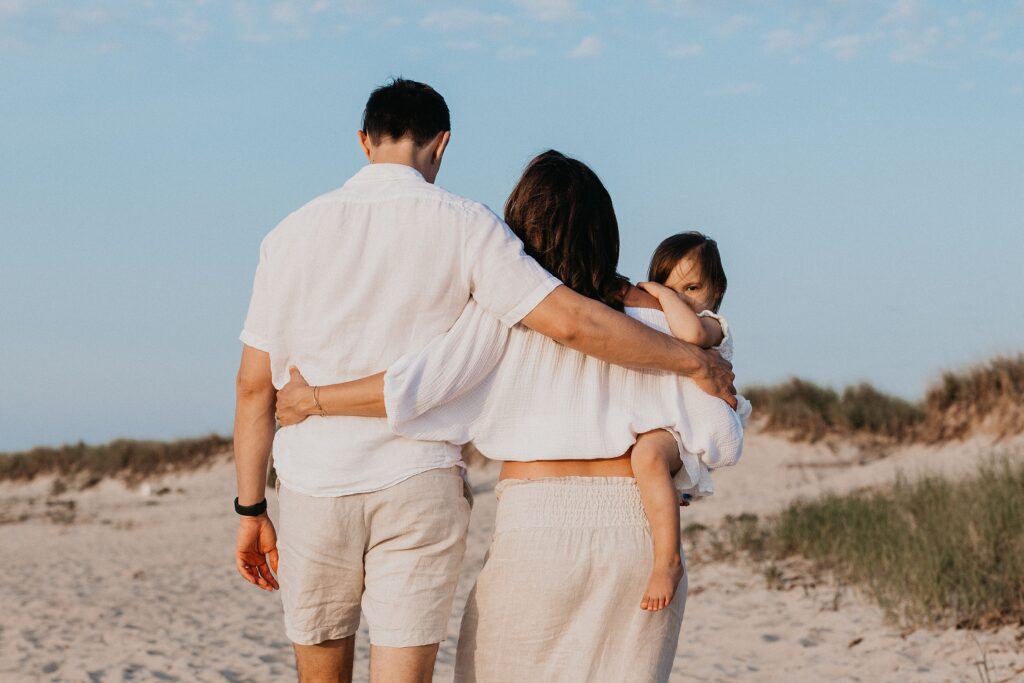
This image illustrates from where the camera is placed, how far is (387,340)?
8.65 feet

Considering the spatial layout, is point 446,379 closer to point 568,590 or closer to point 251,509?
point 568,590

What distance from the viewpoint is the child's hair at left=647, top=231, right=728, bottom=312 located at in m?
3.47

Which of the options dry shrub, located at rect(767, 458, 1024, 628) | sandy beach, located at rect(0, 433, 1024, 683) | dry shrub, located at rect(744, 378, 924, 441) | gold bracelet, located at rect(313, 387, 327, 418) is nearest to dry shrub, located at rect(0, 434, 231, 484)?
sandy beach, located at rect(0, 433, 1024, 683)

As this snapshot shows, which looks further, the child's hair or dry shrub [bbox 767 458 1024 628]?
dry shrub [bbox 767 458 1024 628]

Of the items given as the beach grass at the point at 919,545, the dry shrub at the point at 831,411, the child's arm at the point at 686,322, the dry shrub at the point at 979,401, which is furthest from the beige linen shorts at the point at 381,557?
the dry shrub at the point at 831,411

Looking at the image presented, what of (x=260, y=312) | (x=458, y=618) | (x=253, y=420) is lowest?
(x=458, y=618)

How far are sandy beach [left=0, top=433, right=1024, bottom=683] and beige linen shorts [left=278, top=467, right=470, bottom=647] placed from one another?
12.4 ft

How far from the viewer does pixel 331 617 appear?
9.08 feet

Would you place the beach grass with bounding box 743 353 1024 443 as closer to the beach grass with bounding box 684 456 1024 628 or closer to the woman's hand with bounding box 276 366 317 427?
the beach grass with bounding box 684 456 1024 628

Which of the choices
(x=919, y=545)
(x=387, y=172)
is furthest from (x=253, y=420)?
(x=919, y=545)

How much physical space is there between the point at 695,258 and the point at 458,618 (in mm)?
6223

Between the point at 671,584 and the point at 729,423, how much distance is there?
1.52 feet

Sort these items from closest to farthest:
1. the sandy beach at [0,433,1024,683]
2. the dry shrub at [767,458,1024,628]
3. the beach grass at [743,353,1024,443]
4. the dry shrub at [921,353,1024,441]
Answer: the sandy beach at [0,433,1024,683]
the dry shrub at [767,458,1024,628]
the dry shrub at [921,353,1024,441]
the beach grass at [743,353,1024,443]

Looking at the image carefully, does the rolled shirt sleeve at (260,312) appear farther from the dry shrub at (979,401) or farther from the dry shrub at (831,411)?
the dry shrub at (831,411)
